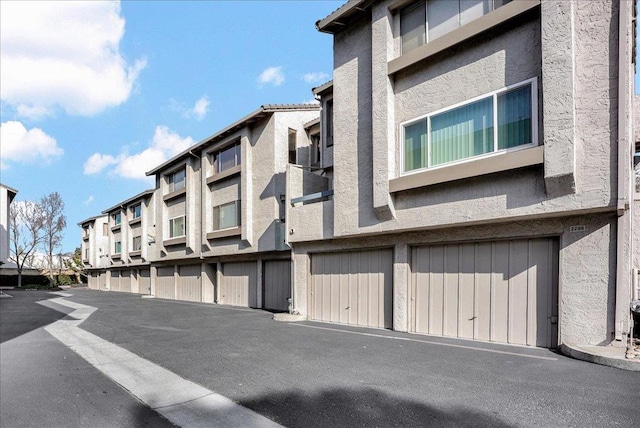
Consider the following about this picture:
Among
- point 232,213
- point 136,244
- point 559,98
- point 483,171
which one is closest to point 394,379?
point 483,171

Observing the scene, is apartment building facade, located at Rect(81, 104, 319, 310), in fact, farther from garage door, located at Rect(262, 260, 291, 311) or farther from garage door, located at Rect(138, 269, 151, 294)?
garage door, located at Rect(138, 269, 151, 294)

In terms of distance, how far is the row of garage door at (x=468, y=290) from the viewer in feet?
28.0

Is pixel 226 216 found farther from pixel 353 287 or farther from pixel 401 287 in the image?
pixel 401 287

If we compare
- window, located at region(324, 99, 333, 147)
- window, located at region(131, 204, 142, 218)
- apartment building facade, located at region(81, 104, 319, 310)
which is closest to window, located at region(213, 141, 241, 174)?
apartment building facade, located at region(81, 104, 319, 310)

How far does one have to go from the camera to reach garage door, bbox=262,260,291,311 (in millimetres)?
17844

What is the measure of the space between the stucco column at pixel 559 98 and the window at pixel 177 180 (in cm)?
2374

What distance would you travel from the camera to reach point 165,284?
29656mm

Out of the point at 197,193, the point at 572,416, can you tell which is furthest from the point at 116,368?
the point at 197,193

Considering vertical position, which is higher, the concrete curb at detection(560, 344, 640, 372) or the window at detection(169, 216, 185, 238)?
the window at detection(169, 216, 185, 238)

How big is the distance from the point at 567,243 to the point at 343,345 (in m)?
5.36

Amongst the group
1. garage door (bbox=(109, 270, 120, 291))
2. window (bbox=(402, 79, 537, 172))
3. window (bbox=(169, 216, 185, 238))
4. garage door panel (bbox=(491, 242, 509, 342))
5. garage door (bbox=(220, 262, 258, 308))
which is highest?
window (bbox=(402, 79, 537, 172))

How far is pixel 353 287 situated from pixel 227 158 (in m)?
12.8

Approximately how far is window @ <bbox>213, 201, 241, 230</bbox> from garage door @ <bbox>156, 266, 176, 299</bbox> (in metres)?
8.78

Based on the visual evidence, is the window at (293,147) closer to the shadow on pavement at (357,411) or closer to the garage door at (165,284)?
the shadow on pavement at (357,411)
